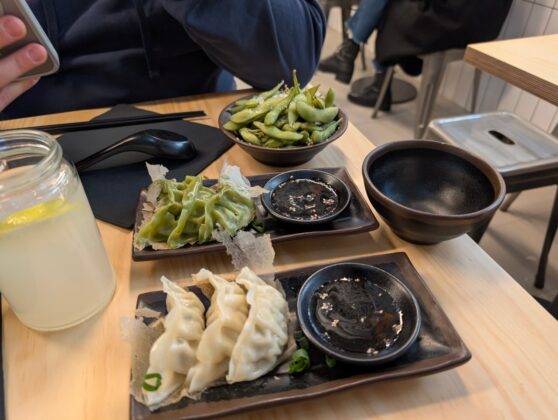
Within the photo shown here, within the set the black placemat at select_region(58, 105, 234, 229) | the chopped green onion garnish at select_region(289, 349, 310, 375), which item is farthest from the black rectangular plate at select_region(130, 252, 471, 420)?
the black placemat at select_region(58, 105, 234, 229)

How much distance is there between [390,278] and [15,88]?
2.98ft

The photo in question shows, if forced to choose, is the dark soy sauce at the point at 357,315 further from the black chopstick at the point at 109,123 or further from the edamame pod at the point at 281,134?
the black chopstick at the point at 109,123

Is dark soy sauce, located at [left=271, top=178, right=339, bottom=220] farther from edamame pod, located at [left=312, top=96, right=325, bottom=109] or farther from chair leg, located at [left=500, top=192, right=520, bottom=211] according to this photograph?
chair leg, located at [left=500, top=192, right=520, bottom=211]

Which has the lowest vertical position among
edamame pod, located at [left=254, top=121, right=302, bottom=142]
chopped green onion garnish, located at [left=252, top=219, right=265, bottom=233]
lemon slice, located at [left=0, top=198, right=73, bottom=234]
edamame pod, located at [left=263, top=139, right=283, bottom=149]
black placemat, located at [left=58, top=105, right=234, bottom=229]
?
black placemat, located at [left=58, top=105, right=234, bottom=229]

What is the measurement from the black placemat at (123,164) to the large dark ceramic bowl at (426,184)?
0.42m

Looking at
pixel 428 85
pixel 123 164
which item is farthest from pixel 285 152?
pixel 428 85

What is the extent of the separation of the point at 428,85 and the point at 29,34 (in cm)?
227

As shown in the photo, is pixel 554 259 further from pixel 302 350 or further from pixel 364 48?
pixel 364 48

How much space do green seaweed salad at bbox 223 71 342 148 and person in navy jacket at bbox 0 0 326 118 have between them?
0.68ft

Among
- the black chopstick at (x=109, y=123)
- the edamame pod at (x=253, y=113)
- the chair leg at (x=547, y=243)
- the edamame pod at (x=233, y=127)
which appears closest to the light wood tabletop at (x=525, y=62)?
the chair leg at (x=547, y=243)

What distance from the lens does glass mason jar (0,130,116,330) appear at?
522 millimetres

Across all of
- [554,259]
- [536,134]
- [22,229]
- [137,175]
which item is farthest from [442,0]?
[22,229]

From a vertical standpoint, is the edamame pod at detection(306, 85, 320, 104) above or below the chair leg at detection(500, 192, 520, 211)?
above

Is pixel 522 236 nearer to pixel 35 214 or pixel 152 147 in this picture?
pixel 152 147
